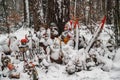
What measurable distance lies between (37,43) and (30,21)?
931cm

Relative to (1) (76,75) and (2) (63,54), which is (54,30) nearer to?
(2) (63,54)

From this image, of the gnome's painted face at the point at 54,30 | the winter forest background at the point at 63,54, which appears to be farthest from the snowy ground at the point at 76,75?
the gnome's painted face at the point at 54,30

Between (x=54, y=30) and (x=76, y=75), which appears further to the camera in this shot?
(x=54, y=30)

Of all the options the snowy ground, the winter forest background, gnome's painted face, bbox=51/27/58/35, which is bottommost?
the snowy ground

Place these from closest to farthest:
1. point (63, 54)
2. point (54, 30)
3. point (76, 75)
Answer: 1. point (76, 75)
2. point (63, 54)
3. point (54, 30)

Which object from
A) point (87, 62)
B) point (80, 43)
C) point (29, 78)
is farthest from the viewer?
point (80, 43)

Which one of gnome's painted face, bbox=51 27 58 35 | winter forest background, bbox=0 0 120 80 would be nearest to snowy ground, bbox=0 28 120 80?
winter forest background, bbox=0 0 120 80

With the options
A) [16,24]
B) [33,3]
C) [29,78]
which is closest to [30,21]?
[33,3]

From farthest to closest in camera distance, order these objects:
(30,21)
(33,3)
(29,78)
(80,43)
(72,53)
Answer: (30,21) < (33,3) < (80,43) < (72,53) < (29,78)

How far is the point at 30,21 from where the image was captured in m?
18.5

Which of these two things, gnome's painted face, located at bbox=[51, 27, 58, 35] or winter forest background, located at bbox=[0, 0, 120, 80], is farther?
gnome's painted face, located at bbox=[51, 27, 58, 35]

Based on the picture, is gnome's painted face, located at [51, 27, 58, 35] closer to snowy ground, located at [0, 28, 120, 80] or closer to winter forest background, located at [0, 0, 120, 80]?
winter forest background, located at [0, 0, 120, 80]

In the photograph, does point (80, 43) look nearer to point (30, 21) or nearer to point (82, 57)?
point (82, 57)

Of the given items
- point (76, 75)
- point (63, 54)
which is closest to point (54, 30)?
point (63, 54)
